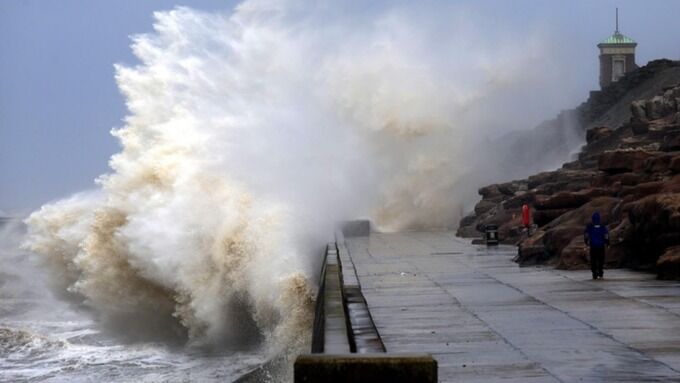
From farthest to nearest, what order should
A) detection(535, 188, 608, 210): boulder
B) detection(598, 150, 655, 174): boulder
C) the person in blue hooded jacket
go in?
1. detection(535, 188, 608, 210): boulder
2. detection(598, 150, 655, 174): boulder
3. the person in blue hooded jacket

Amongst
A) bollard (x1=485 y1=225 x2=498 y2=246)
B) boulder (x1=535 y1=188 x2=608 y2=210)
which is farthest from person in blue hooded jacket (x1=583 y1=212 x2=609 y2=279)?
bollard (x1=485 y1=225 x2=498 y2=246)

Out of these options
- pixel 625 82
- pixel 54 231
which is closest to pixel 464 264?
pixel 54 231

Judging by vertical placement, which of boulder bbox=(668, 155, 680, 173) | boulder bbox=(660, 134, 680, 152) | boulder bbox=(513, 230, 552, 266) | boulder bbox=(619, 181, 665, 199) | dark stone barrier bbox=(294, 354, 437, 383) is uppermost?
boulder bbox=(660, 134, 680, 152)

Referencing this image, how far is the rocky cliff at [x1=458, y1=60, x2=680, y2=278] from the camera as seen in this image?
15949 mm

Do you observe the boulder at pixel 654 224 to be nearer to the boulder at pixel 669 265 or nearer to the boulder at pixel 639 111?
the boulder at pixel 669 265

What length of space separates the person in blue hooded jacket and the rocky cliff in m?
0.71

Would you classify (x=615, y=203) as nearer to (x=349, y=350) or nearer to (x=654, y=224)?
(x=654, y=224)

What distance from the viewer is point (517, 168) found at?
5069cm

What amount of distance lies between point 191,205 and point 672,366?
16.7m

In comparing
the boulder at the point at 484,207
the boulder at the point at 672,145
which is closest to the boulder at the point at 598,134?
the boulder at the point at 484,207

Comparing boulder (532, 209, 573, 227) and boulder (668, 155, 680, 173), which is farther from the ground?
boulder (668, 155, 680, 173)

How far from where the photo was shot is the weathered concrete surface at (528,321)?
8.37m

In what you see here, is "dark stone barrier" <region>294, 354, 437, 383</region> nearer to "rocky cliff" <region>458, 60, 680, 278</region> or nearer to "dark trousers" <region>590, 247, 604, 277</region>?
"rocky cliff" <region>458, 60, 680, 278</region>

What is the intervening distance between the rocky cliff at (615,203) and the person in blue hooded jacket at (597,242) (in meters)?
0.71
